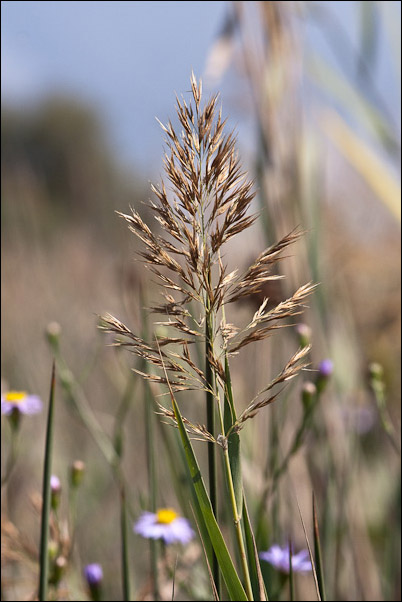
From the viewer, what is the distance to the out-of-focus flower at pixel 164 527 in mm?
678

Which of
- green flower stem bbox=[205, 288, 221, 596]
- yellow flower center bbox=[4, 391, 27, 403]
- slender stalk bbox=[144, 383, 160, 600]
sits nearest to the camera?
green flower stem bbox=[205, 288, 221, 596]

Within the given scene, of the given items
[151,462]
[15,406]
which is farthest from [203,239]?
[15,406]

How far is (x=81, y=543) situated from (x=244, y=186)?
0.94 meters

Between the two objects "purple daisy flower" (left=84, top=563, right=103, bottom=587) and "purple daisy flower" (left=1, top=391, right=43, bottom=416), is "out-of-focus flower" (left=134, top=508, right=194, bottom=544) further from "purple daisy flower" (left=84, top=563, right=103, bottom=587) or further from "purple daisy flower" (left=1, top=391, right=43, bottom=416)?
"purple daisy flower" (left=1, top=391, right=43, bottom=416)

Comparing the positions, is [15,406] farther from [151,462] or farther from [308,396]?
[308,396]

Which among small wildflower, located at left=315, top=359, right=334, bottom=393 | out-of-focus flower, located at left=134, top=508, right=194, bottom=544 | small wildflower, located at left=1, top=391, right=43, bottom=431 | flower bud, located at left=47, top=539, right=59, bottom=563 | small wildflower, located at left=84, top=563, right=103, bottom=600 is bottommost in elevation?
small wildflower, located at left=84, top=563, right=103, bottom=600

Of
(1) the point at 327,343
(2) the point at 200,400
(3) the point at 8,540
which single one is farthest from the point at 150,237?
(2) the point at 200,400

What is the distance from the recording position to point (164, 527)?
28.1 inches

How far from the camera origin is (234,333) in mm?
316

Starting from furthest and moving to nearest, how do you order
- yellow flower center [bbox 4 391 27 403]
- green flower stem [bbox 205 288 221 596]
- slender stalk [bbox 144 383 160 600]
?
yellow flower center [bbox 4 391 27 403], slender stalk [bbox 144 383 160 600], green flower stem [bbox 205 288 221 596]

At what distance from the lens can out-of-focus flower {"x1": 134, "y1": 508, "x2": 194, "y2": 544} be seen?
2.22ft

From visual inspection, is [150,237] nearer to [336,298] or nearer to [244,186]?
[244,186]

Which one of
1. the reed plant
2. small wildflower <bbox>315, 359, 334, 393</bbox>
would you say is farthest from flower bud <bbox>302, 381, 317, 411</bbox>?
the reed plant

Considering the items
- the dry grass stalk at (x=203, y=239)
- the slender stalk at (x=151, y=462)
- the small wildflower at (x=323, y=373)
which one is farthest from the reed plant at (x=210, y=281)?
the small wildflower at (x=323, y=373)
